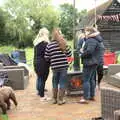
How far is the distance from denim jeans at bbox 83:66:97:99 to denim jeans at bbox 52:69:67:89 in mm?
441

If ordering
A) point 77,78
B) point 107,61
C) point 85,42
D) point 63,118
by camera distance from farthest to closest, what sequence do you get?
point 107,61, point 77,78, point 85,42, point 63,118

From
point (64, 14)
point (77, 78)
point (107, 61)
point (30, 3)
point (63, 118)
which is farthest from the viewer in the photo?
point (64, 14)

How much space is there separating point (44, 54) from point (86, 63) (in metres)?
0.96

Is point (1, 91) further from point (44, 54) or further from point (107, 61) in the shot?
point (107, 61)

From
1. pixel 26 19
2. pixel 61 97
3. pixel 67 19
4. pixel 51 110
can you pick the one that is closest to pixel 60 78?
pixel 61 97

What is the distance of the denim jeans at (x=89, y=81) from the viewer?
9531 mm

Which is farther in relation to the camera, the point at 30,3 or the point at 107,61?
the point at 30,3

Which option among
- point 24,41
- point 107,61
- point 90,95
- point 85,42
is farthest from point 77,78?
point 24,41

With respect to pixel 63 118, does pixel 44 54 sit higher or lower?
higher

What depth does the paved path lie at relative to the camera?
8.34 meters

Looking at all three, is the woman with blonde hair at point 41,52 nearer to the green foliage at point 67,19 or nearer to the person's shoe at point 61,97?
the person's shoe at point 61,97

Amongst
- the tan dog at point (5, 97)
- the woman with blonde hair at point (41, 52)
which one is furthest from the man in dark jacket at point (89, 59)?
the tan dog at point (5, 97)

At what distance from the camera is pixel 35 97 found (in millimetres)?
10820

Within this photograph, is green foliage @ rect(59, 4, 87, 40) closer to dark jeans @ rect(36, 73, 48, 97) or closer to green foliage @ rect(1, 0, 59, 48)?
green foliage @ rect(1, 0, 59, 48)
